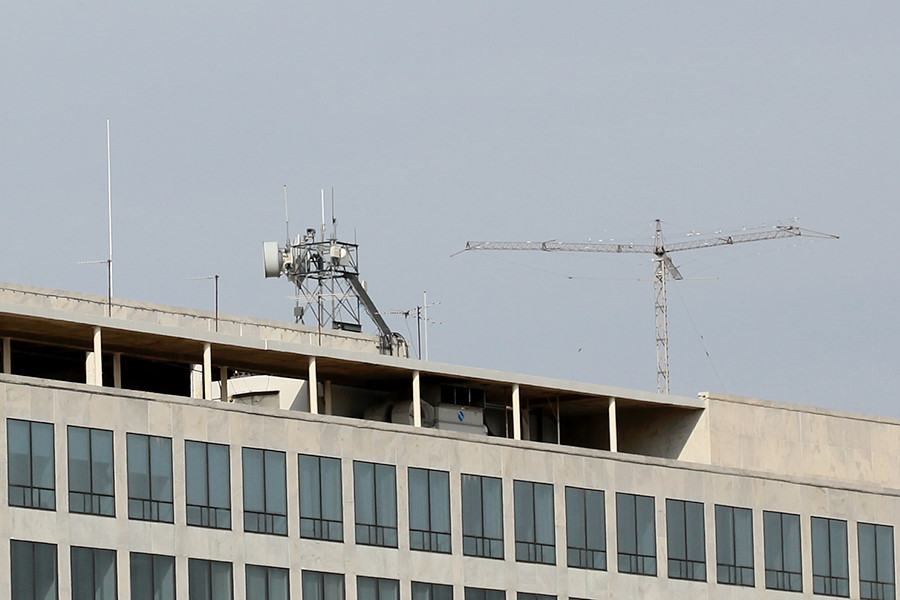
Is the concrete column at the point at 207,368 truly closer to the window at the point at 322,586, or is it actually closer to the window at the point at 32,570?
the window at the point at 322,586

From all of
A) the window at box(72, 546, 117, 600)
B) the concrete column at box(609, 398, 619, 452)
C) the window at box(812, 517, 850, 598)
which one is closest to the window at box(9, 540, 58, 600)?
the window at box(72, 546, 117, 600)

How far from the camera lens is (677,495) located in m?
86.6

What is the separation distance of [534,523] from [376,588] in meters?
6.50

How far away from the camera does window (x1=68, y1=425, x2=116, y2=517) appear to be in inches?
2879

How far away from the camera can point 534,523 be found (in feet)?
273

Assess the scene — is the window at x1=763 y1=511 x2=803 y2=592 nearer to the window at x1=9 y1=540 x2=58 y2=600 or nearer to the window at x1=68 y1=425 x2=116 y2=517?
the window at x1=68 y1=425 x2=116 y2=517

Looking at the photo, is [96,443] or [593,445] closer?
[96,443]

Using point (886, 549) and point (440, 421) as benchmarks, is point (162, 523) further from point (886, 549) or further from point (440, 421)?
point (886, 549)

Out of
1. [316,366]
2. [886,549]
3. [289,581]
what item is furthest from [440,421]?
[886,549]

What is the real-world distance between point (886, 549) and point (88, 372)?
28.7 m

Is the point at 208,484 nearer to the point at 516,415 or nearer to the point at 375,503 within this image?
the point at 375,503

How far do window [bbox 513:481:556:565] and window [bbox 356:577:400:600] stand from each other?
16.1 feet

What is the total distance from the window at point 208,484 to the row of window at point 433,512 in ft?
0.09

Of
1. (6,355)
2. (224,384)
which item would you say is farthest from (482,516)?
(6,355)
